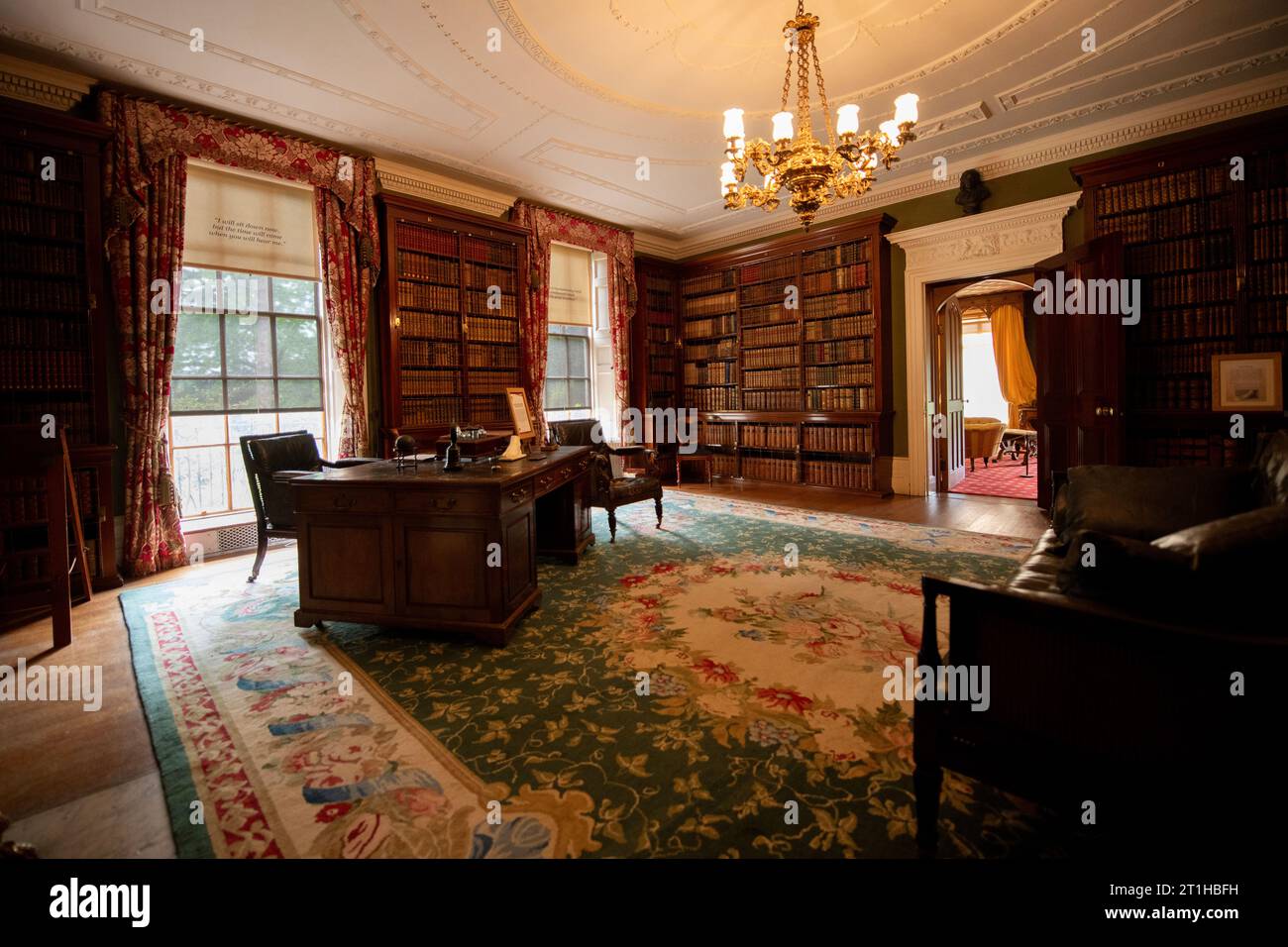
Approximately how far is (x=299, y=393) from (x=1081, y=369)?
706cm

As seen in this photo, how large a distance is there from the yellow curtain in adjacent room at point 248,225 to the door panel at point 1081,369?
22.0 ft

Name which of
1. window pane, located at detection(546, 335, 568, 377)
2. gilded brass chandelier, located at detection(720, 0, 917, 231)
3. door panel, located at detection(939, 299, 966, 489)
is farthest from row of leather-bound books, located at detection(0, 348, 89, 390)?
door panel, located at detection(939, 299, 966, 489)

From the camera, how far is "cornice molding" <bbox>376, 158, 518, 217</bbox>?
19.4 feet

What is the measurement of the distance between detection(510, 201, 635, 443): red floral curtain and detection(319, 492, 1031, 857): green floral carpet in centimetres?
358

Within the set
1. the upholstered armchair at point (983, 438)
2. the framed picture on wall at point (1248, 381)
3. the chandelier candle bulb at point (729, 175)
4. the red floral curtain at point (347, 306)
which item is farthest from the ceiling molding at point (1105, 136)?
the red floral curtain at point (347, 306)

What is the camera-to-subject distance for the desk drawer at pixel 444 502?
2857 mm

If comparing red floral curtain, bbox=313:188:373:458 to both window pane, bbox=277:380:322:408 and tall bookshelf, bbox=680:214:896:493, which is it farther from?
tall bookshelf, bbox=680:214:896:493

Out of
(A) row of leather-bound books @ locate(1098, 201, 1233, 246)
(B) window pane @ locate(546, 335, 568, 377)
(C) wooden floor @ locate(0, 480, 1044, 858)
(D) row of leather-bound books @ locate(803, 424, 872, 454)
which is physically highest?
(A) row of leather-bound books @ locate(1098, 201, 1233, 246)

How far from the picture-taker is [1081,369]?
16.9 ft

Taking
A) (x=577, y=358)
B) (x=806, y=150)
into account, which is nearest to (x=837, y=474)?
(x=577, y=358)

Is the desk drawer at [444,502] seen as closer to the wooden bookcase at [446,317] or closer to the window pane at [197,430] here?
the wooden bookcase at [446,317]

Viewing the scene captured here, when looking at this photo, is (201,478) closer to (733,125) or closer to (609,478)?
(609,478)
